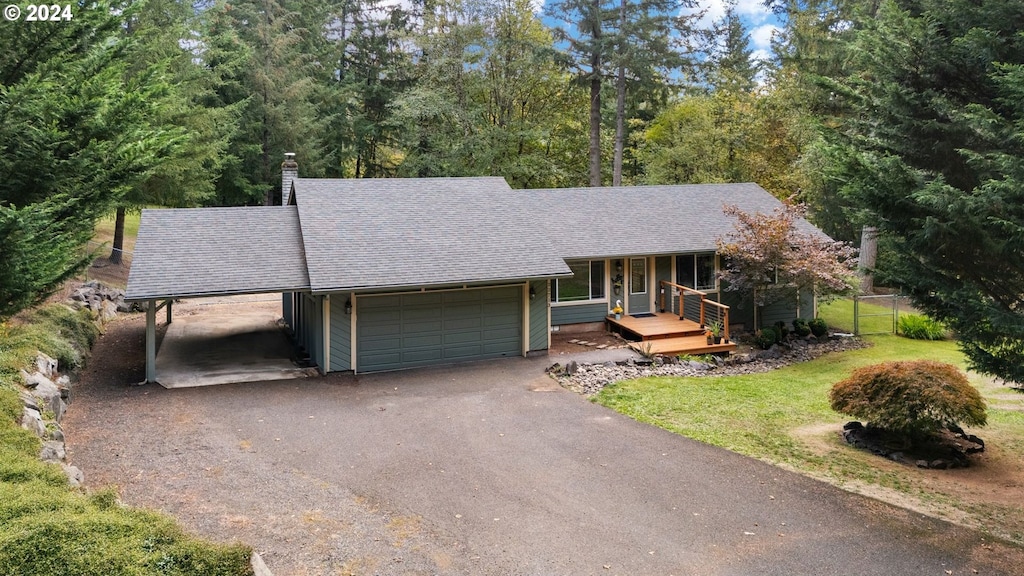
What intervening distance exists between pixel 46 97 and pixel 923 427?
41.4 feet

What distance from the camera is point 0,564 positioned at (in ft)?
15.6

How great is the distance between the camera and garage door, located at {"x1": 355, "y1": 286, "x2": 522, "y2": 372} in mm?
15086

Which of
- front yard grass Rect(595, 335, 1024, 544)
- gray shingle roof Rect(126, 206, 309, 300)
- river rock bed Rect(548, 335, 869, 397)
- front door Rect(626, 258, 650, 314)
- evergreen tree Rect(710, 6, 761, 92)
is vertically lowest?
front yard grass Rect(595, 335, 1024, 544)

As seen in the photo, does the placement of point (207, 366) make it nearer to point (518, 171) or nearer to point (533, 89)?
point (518, 171)

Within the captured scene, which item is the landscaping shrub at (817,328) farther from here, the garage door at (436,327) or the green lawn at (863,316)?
the garage door at (436,327)

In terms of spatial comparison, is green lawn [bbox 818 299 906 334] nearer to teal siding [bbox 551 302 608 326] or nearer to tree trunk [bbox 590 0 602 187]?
teal siding [bbox 551 302 608 326]

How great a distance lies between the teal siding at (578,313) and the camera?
18703 mm

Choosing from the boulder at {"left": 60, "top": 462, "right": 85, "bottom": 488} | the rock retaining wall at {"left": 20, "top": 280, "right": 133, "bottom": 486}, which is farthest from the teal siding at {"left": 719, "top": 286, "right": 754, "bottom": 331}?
the boulder at {"left": 60, "top": 462, "right": 85, "bottom": 488}

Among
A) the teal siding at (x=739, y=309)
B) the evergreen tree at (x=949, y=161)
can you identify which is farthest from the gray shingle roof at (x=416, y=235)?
the evergreen tree at (x=949, y=161)

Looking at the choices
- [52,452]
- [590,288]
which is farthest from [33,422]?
[590,288]

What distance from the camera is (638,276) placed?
1964 centimetres

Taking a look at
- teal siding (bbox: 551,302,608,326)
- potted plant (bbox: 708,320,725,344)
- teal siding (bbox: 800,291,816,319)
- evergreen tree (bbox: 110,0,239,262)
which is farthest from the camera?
evergreen tree (bbox: 110,0,239,262)

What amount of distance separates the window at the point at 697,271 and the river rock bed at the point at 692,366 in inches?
109

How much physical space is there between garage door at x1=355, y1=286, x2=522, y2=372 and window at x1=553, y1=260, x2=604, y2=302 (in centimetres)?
268
